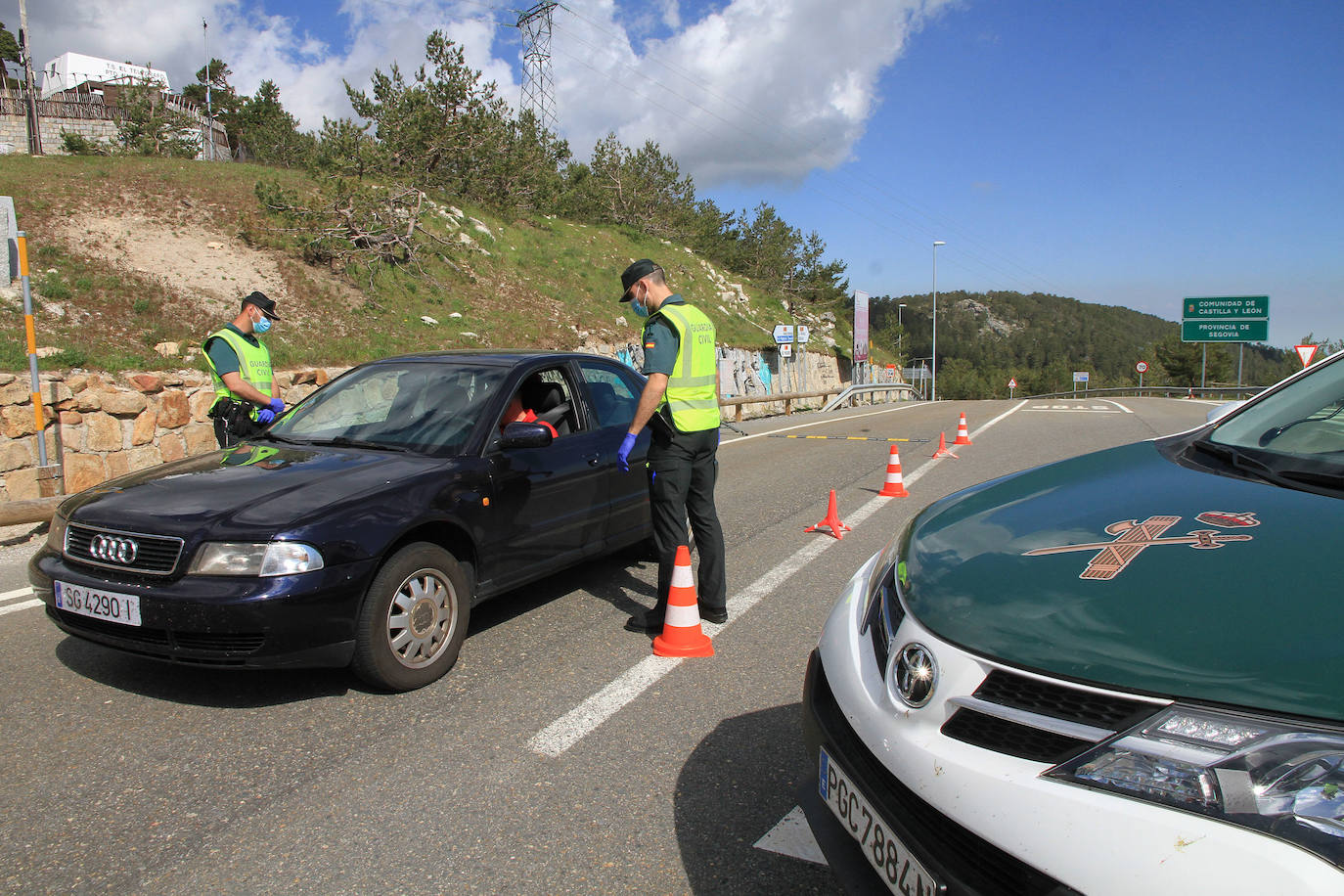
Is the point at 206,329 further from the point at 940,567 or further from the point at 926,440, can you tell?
the point at 940,567

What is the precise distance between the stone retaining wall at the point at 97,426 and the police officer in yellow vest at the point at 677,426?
7.15m

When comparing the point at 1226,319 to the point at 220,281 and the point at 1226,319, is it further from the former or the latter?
the point at 220,281

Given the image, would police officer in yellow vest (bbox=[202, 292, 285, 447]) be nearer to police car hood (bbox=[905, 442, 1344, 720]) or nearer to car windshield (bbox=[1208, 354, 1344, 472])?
police car hood (bbox=[905, 442, 1344, 720])

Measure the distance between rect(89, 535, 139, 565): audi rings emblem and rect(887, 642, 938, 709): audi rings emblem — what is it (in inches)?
123

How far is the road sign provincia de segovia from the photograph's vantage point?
44938 mm

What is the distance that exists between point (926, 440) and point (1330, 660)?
13975mm

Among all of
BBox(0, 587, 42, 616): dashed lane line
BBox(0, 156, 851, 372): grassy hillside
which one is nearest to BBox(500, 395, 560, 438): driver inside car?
BBox(0, 587, 42, 616): dashed lane line

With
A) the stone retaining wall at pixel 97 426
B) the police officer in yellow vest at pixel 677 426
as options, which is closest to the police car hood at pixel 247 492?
the police officer in yellow vest at pixel 677 426

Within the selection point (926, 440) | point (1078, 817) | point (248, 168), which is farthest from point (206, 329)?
point (1078, 817)

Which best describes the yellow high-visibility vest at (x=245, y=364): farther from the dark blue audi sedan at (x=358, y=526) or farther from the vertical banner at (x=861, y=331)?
the vertical banner at (x=861, y=331)

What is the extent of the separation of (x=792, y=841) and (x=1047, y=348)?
6905 inches

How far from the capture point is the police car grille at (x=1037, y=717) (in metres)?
1.53

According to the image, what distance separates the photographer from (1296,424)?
2842mm

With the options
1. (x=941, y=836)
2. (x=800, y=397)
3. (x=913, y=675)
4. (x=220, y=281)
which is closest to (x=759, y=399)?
(x=800, y=397)
